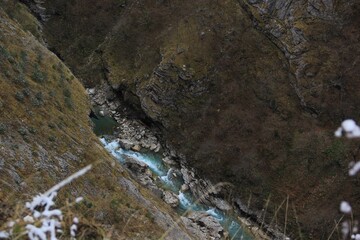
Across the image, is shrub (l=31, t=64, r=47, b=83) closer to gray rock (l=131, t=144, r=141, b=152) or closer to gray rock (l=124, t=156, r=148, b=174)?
gray rock (l=124, t=156, r=148, b=174)

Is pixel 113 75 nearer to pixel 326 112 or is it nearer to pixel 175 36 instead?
pixel 175 36

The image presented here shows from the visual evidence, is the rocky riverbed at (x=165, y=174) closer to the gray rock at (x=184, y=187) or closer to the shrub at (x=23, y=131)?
the gray rock at (x=184, y=187)

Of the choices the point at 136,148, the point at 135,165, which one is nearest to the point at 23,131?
the point at 135,165

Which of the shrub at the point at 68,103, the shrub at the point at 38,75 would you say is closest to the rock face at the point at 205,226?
the shrub at the point at 68,103

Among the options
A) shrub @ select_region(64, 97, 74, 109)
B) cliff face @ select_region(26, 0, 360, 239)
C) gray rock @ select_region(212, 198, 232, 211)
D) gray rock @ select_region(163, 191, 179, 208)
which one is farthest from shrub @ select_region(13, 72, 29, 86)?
cliff face @ select_region(26, 0, 360, 239)

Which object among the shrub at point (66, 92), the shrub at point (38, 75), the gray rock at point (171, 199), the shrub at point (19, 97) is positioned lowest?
the gray rock at point (171, 199)
